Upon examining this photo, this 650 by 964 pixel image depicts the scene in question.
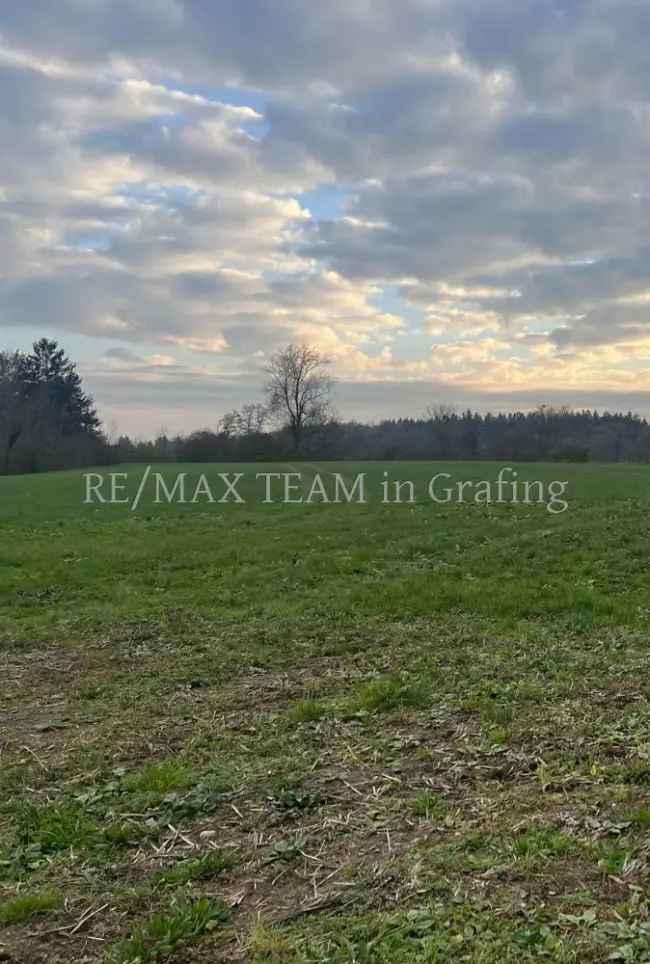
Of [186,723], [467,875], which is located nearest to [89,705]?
[186,723]

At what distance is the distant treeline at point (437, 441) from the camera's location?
68938 millimetres

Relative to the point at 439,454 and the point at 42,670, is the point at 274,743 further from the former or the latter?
the point at 439,454

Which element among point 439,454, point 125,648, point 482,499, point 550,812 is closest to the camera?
point 550,812

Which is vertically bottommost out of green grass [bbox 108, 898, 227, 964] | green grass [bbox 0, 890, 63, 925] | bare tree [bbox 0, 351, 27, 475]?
green grass [bbox 0, 890, 63, 925]

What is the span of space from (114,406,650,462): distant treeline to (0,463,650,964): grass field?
192 feet

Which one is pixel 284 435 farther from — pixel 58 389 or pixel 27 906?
pixel 27 906

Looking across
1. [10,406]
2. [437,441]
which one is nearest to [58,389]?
[10,406]

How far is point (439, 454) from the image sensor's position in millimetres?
77312

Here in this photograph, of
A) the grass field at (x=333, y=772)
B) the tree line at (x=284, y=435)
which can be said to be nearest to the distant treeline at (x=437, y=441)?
the tree line at (x=284, y=435)

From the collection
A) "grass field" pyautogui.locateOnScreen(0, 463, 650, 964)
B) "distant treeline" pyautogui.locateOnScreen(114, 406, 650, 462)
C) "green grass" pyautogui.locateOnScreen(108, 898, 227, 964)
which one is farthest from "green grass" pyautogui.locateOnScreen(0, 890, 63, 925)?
"distant treeline" pyautogui.locateOnScreen(114, 406, 650, 462)

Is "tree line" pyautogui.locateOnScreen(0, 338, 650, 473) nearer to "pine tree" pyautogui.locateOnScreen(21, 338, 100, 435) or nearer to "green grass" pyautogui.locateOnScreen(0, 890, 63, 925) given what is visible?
"pine tree" pyautogui.locateOnScreen(21, 338, 100, 435)

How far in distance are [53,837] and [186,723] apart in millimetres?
1734

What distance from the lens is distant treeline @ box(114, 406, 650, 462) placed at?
6894 centimetres

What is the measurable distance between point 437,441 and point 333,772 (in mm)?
82058
